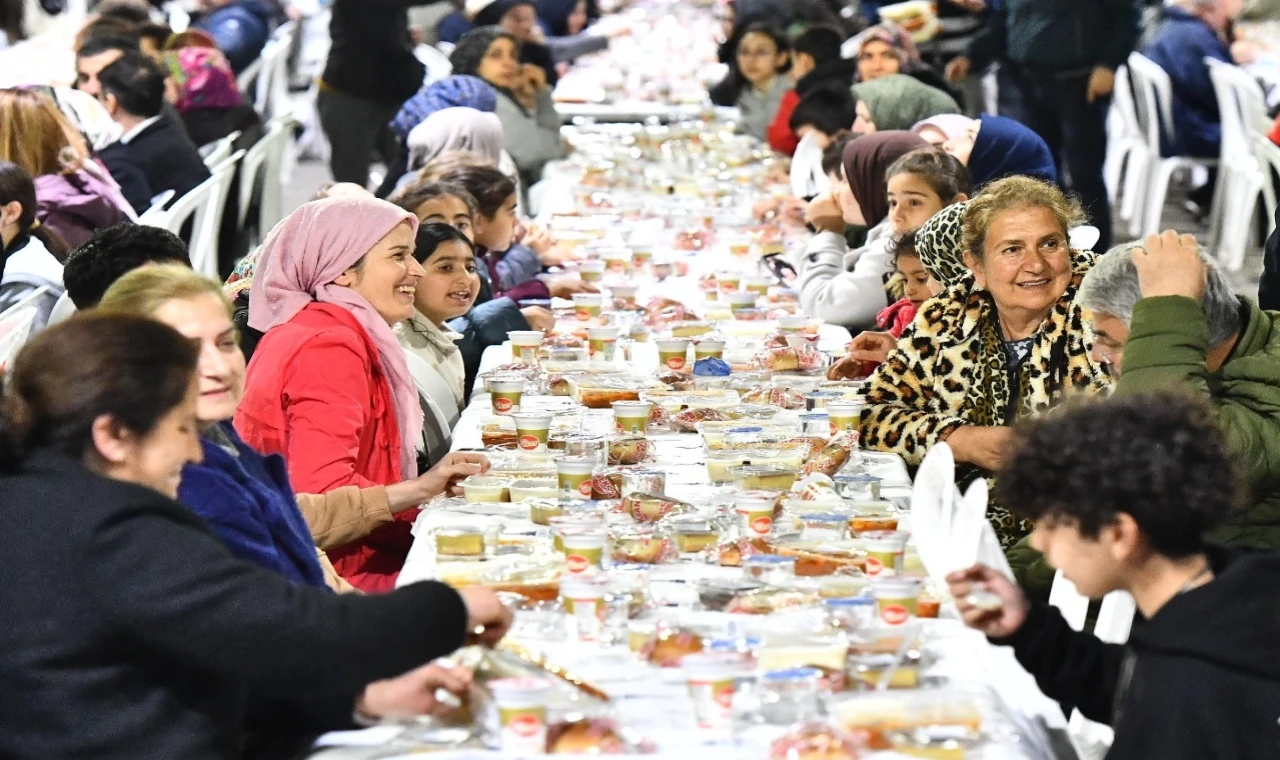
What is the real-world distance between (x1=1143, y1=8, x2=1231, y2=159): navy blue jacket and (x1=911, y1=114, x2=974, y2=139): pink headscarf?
11.2ft

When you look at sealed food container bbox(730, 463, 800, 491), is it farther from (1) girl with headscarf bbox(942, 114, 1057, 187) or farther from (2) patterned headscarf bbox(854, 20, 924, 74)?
(2) patterned headscarf bbox(854, 20, 924, 74)

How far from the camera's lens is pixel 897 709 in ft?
7.14

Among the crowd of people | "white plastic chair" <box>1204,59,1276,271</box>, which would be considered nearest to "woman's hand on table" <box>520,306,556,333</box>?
the crowd of people

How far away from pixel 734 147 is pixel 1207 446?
696cm

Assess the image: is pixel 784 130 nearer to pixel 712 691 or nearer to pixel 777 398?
pixel 777 398

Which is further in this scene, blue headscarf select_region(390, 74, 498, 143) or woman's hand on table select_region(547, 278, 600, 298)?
blue headscarf select_region(390, 74, 498, 143)

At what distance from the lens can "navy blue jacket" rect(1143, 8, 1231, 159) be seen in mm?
9383

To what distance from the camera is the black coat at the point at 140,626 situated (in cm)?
204

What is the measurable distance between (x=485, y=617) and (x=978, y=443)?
1.71 m

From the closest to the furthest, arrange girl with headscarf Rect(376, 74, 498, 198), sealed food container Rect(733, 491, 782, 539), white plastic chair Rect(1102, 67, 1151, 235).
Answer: sealed food container Rect(733, 491, 782, 539) → girl with headscarf Rect(376, 74, 498, 198) → white plastic chair Rect(1102, 67, 1151, 235)

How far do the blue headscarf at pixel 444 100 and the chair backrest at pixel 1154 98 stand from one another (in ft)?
11.2

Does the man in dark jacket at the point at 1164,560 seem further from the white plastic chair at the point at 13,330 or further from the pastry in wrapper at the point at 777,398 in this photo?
the white plastic chair at the point at 13,330

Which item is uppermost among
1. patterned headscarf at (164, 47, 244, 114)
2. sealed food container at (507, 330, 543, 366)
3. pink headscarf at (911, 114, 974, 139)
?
patterned headscarf at (164, 47, 244, 114)

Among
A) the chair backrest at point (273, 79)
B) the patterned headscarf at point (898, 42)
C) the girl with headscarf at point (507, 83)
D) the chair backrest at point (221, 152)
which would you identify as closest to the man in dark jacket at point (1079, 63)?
the patterned headscarf at point (898, 42)
